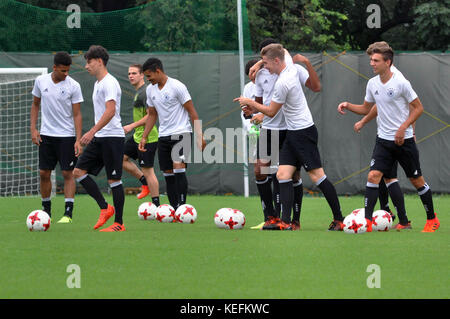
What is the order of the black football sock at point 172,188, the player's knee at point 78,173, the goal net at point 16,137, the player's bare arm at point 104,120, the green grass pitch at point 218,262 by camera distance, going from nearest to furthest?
the green grass pitch at point 218,262, the player's bare arm at point 104,120, the player's knee at point 78,173, the black football sock at point 172,188, the goal net at point 16,137

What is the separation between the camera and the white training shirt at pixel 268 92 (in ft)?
34.3

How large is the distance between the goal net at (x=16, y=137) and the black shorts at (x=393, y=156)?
9.85 meters

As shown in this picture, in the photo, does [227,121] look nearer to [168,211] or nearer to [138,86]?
[138,86]

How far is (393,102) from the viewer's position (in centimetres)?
1007

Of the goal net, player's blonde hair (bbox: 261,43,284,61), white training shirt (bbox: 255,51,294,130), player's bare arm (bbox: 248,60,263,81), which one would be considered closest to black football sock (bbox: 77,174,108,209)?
white training shirt (bbox: 255,51,294,130)

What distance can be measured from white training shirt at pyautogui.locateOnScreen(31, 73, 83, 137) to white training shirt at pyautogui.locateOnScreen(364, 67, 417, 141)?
4.04 meters

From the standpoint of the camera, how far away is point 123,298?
582cm

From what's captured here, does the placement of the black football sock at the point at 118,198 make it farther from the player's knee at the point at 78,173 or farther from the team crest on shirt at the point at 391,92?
the team crest on shirt at the point at 391,92

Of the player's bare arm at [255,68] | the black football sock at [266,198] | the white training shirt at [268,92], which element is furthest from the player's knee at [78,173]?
the player's bare arm at [255,68]

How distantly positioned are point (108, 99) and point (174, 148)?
1.88 metres

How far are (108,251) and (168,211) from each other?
3.71 m

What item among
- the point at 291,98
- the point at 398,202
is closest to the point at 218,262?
the point at 291,98

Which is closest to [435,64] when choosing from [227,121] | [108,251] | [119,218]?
[227,121]
